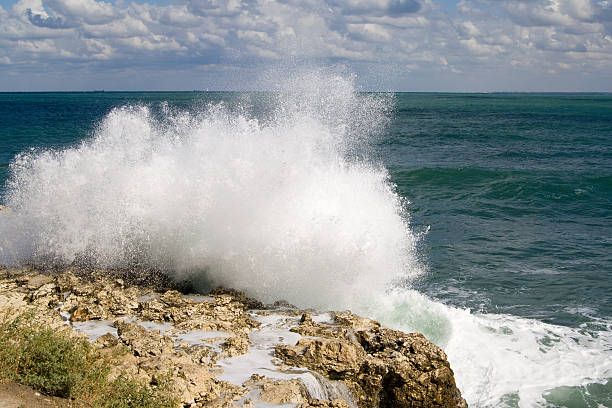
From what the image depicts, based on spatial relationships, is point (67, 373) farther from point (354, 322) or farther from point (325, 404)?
point (354, 322)

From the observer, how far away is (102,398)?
5.34 m

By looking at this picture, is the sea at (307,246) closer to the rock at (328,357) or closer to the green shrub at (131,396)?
the rock at (328,357)

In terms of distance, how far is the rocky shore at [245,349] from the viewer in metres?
6.20

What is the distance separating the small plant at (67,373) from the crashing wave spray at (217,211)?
4.55m

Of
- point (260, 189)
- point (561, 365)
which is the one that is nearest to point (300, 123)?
point (260, 189)

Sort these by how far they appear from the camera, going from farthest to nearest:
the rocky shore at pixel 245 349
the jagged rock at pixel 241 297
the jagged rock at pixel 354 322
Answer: the jagged rock at pixel 241 297 → the jagged rock at pixel 354 322 → the rocky shore at pixel 245 349

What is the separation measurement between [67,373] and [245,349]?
2.30 metres

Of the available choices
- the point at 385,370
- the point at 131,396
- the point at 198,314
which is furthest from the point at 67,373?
the point at 385,370

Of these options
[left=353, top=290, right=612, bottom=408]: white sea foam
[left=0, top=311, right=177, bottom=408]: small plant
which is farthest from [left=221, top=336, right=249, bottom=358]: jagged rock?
[left=353, top=290, right=612, bottom=408]: white sea foam

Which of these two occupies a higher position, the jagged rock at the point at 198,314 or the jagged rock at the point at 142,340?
the jagged rock at the point at 142,340

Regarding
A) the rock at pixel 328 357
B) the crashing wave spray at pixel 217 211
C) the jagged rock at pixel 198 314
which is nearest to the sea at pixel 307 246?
the crashing wave spray at pixel 217 211

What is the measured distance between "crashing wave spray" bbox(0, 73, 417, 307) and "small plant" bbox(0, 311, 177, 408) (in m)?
4.55

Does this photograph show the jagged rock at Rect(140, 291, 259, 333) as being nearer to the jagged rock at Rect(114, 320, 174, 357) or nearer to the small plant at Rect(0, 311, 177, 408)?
the jagged rock at Rect(114, 320, 174, 357)

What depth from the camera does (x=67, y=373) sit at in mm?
5480
